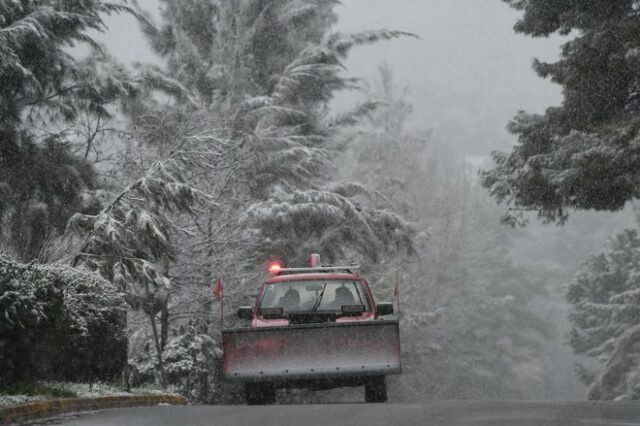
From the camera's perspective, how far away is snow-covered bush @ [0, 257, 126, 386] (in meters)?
10.8

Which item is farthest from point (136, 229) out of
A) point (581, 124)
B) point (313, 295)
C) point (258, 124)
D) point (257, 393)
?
point (258, 124)

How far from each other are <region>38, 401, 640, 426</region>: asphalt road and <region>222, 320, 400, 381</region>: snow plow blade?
2.04 metres

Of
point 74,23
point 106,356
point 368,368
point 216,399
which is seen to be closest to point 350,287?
point 368,368

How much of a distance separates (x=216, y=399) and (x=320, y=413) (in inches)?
545

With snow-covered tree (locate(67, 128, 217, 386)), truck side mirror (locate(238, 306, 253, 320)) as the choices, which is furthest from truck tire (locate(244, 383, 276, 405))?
snow-covered tree (locate(67, 128, 217, 386))

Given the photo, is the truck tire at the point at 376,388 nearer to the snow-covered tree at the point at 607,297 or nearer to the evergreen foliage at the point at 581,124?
the evergreen foliage at the point at 581,124

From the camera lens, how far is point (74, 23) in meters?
18.0

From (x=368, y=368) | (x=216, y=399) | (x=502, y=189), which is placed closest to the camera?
(x=368, y=368)

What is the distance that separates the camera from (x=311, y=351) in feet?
43.4

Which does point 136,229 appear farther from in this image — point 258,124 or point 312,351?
point 258,124

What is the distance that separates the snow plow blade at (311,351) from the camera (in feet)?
43.2

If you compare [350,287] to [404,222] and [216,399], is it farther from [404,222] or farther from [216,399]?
[404,222]

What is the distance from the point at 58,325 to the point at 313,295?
4.23m

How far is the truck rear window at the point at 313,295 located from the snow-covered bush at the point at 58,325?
232 centimetres
